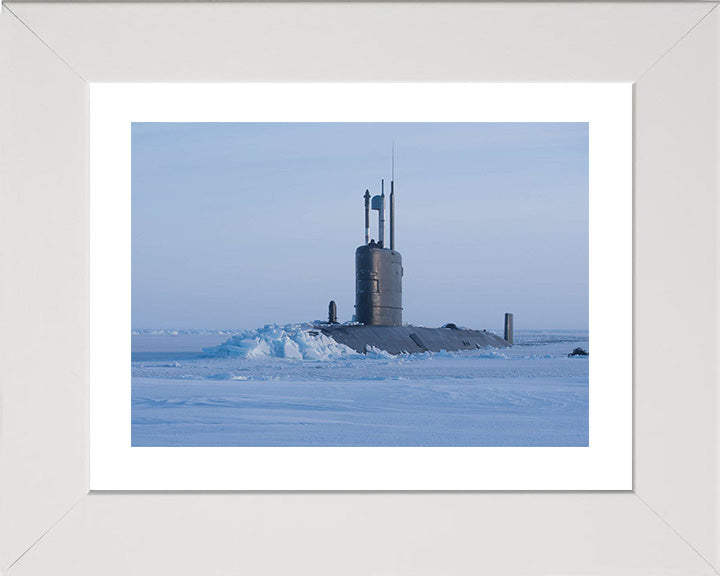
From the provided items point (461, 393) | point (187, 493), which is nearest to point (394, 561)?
point (187, 493)

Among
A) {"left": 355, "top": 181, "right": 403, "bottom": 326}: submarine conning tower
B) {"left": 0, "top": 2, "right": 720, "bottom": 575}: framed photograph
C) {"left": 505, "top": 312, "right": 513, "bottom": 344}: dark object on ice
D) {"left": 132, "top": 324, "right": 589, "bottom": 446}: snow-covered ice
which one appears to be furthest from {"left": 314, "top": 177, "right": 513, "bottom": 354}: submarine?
{"left": 0, "top": 2, "right": 720, "bottom": 575}: framed photograph

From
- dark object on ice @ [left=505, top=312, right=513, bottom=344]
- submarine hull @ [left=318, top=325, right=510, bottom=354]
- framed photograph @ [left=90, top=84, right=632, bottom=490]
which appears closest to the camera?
submarine hull @ [left=318, top=325, right=510, bottom=354]

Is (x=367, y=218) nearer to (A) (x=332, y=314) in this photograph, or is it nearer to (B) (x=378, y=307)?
(B) (x=378, y=307)

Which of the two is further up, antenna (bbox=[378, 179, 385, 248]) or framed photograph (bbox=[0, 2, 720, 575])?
antenna (bbox=[378, 179, 385, 248])

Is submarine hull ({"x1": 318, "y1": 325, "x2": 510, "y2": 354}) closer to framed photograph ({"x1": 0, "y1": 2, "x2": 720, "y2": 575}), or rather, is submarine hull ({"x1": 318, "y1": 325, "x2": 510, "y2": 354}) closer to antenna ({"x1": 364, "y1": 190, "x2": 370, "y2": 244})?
Answer: antenna ({"x1": 364, "y1": 190, "x2": 370, "y2": 244})

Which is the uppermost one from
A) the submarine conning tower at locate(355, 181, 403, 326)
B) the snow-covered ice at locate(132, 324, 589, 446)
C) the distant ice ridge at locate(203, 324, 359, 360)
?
the submarine conning tower at locate(355, 181, 403, 326)

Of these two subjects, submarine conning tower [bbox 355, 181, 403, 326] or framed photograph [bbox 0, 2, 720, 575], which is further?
submarine conning tower [bbox 355, 181, 403, 326]
